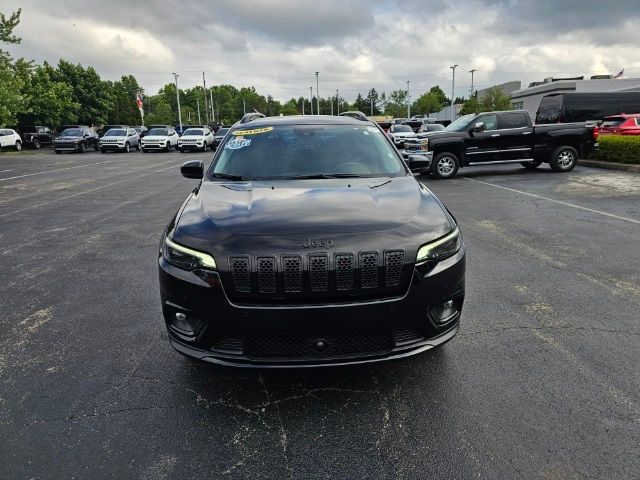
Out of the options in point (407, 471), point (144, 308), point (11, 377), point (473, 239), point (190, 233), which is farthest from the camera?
point (473, 239)

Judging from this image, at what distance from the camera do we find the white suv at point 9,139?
33.0 meters

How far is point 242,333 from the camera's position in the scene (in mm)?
2650

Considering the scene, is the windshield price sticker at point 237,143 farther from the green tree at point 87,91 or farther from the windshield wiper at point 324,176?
the green tree at point 87,91

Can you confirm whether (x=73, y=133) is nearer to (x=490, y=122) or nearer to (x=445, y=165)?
(x=445, y=165)

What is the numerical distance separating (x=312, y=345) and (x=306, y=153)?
206 centimetres

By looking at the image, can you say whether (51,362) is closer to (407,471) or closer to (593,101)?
(407,471)

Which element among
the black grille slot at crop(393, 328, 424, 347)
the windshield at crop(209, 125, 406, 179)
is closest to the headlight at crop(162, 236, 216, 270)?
the black grille slot at crop(393, 328, 424, 347)

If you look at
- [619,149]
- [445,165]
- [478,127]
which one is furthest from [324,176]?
[619,149]

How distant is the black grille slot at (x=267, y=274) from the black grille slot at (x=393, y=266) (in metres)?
0.62

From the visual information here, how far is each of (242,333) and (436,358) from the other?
1487mm

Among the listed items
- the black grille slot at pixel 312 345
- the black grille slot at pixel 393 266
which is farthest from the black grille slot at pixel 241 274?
the black grille slot at pixel 393 266

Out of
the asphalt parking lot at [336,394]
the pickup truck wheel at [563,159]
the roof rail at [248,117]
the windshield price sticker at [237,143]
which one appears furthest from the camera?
the pickup truck wheel at [563,159]

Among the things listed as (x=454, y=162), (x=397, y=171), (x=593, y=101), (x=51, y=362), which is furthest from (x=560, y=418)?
(x=593, y=101)

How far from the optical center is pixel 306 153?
13.9 feet
